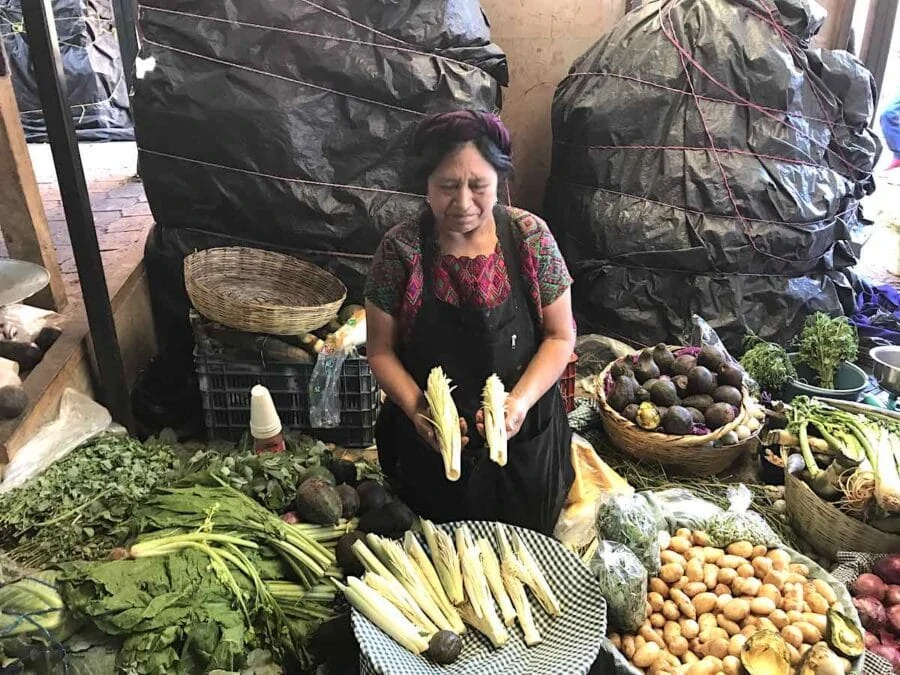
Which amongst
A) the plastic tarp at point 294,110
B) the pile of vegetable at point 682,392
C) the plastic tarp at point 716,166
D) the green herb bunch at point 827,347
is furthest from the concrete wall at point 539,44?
the green herb bunch at point 827,347

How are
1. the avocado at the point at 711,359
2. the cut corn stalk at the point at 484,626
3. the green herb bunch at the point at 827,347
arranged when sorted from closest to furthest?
the cut corn stalk at the point at 484,626, the avocado at the point at 711,359, the green herb bunch at the point at 827,347

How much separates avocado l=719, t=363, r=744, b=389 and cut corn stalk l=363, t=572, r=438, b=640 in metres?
1.82

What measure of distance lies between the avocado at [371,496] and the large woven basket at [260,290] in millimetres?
827

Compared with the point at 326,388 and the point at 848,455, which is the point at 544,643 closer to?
the point at 848,455

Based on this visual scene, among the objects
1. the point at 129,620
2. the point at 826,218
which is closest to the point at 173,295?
the point at 129,620

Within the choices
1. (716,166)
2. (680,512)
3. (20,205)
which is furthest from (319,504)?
(716,166)

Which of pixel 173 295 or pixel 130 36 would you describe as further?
pixel 130 36

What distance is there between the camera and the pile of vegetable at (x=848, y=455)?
2.27 meters

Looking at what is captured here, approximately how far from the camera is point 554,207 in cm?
411

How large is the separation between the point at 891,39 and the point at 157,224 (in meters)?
4.68

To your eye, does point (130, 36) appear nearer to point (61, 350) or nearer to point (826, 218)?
point (61, 350)

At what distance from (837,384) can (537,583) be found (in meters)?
2.49

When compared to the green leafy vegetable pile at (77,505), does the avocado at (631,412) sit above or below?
below

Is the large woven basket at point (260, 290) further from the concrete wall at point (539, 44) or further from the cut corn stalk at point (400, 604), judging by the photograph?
the concrete wall at point (539, 44)
